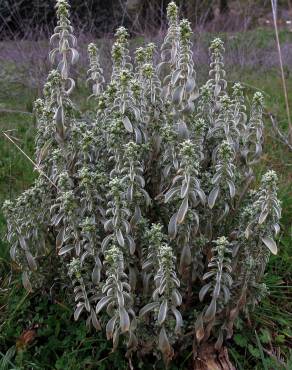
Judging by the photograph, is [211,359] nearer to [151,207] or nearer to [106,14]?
[151,207]

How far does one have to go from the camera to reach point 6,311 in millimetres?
2592

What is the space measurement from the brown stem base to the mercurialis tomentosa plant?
0.10 ft

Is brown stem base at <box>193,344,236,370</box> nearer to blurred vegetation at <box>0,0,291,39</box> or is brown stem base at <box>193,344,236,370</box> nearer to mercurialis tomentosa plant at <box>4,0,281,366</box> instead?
mercurialis tomentosa plant at <box>4,0,281,366</box>

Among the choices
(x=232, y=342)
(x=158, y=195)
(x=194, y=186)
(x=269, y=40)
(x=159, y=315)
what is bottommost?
(x=269, y=40)

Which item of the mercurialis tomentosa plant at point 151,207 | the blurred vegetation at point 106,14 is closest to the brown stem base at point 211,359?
the mercurialis tomentosa plant at point 151,207

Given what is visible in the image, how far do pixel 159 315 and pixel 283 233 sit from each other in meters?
1.43

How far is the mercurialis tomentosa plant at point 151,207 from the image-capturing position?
199 centimetres

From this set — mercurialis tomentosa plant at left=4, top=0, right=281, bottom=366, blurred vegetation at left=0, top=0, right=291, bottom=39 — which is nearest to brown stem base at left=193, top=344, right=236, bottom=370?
mercurialis tomentosa plant at left=4, top=0, right=281, bottom=366

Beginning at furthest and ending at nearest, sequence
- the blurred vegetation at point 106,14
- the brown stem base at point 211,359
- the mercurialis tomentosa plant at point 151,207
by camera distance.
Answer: the blurred vegetation at point 106,14
the brown stem base at point 211,359
the mercurialis tomentosa plant at point 151,207

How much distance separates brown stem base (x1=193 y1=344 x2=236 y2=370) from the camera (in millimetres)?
2264

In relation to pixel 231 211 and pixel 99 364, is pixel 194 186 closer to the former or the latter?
pixel 231 211

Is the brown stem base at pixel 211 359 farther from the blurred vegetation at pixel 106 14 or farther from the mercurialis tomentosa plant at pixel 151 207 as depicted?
the blurred vegetation at pixel 106 14

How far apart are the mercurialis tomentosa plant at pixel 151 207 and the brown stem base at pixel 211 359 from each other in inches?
1.1

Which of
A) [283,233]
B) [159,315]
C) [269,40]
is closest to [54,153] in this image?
[159,315]
